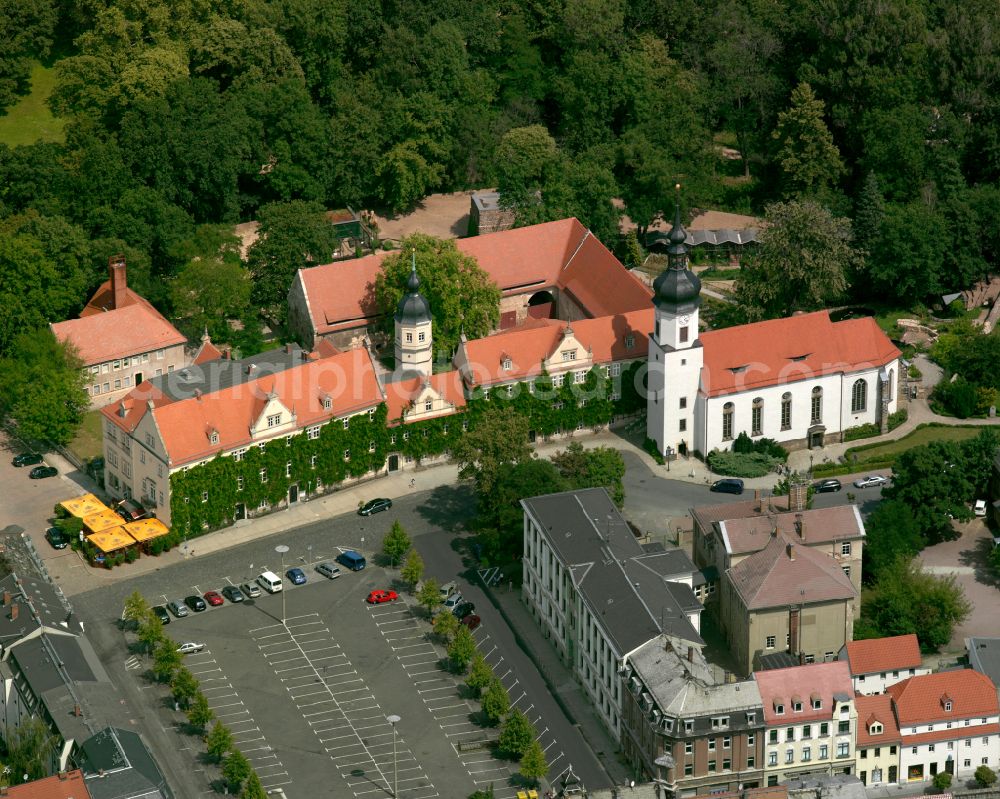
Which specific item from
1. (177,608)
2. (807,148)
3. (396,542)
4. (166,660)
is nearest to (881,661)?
(396,542)

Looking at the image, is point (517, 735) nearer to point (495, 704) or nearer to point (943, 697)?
point (495, 704)

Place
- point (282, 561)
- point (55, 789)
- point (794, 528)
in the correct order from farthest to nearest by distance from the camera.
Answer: point (282, 561)
point (794, 528)
point (55, 789)

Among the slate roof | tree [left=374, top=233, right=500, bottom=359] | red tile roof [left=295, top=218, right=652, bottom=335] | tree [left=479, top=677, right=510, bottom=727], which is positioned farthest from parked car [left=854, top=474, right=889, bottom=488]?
tree [left=479, top=677, right=510, bottom=727]

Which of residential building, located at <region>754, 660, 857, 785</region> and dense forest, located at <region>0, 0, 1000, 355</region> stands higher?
dense forest, located at <region>0, 0, 1000, 355</region>

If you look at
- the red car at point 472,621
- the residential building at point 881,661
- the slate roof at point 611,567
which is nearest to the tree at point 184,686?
the red car at point 472,621

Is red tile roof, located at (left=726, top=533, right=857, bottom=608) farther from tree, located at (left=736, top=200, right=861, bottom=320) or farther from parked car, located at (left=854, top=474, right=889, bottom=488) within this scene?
tree, located at (left=736, top=200, right=861, bottom=320)

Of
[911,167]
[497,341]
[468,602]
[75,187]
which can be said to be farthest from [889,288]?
[75,187]
